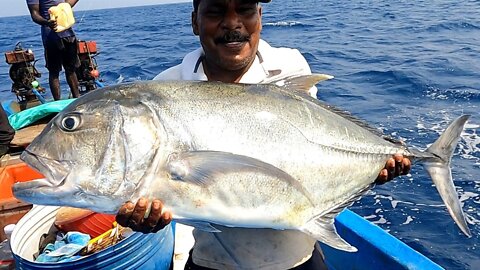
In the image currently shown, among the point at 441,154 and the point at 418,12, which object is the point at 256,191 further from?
the point at 418,12

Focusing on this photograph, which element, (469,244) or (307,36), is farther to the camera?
(307,36)

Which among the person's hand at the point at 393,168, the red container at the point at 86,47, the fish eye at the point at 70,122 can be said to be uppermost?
the fish eye at the point at 70,122

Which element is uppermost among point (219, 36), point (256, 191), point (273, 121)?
point (219, 36)

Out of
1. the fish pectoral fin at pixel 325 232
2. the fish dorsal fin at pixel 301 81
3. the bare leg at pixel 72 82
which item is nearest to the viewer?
the fish pectoral fin at pixel 325 232

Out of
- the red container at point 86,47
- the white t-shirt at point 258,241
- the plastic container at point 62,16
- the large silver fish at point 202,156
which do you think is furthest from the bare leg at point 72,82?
the large silver fish at point 202,156

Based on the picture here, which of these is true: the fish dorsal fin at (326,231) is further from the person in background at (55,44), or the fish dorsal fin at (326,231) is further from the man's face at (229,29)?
the person in background at (55,44)

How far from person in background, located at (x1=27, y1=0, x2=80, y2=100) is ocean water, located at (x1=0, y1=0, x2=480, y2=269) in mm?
5001

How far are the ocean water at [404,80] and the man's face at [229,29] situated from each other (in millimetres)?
3551

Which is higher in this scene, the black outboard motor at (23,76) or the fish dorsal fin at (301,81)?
the fish dorsal fin at (301,81)

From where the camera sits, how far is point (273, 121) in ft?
6.58

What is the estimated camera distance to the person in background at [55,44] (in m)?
7.41

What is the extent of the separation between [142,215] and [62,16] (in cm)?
640

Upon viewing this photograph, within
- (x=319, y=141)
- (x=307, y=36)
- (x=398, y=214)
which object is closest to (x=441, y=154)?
(x=319, y=141)

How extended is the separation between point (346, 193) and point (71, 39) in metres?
6.69
